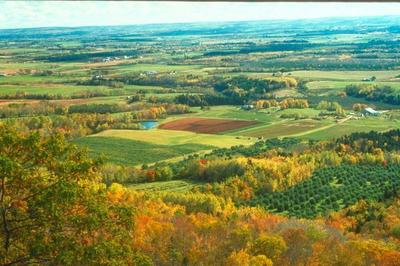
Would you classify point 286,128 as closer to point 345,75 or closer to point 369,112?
point 369,112

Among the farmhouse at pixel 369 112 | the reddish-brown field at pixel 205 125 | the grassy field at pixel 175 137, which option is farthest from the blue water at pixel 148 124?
the farmhouse at pixel 369 112

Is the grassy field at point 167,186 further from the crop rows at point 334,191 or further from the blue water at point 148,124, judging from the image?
the blue water at point 148,124

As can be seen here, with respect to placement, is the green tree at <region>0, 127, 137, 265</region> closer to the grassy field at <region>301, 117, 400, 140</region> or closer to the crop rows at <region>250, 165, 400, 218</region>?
the crop rows at <region>250, 165, 400, 218</region>

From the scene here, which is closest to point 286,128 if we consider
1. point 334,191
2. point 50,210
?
point 334,191

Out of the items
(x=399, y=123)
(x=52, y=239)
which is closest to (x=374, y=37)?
(x=399, y=123)

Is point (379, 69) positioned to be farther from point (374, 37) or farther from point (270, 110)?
point (374, 37)

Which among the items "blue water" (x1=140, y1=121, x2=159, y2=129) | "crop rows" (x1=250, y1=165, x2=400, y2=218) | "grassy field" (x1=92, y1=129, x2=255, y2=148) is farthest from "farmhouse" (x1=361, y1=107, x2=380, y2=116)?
"blue water" (x1=140, y1=121, x2=159, y2=129)
